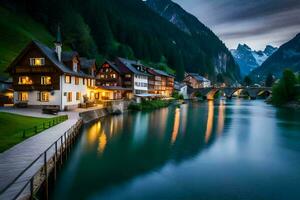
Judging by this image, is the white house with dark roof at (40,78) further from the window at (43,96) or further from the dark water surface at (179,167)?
the dark water surface at (179,167)

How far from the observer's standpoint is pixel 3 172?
45.8 ft

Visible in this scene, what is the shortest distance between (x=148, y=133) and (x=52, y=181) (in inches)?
908

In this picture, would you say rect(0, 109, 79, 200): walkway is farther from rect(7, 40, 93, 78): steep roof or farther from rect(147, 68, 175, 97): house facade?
rect(147, 68, 175, 97): house facade

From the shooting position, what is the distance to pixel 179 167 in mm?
22594

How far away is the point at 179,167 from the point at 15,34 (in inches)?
3325

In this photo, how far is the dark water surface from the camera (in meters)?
16.9

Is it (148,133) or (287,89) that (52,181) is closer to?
(148,133)

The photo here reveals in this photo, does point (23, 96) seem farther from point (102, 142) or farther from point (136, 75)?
point (136, 75)

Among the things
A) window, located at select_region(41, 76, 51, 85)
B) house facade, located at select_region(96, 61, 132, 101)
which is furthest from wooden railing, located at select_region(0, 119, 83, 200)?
house facade, located at select_region(96, 61, 132, 101)

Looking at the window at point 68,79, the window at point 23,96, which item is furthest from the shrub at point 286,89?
the window at point 23,96

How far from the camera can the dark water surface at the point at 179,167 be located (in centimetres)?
1694

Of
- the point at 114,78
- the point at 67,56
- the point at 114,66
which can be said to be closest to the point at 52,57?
the point at 67,56

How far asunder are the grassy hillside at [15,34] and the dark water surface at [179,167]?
49.5m

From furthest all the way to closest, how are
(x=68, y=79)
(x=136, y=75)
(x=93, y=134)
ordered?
1. (x=136, y=75)
2. (x=68, y=79)
3. (x=93, y=134)
